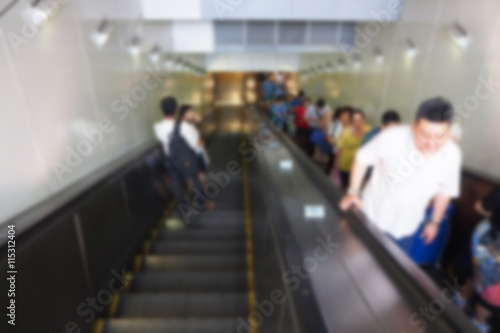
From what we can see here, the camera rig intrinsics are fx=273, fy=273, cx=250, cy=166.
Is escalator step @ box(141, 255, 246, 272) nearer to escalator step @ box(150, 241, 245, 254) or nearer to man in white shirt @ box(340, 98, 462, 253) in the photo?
Result: escalator step @ box(150, 241, 245, 254)

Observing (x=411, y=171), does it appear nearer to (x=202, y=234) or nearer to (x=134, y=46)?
(x=202, y=234)

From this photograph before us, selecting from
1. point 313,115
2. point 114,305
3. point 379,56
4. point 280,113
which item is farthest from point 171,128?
point 379,56

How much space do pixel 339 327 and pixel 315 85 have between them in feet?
40.2

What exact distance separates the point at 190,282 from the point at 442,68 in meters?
4.75

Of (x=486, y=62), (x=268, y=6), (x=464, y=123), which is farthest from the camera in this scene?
(x=268, y=6)

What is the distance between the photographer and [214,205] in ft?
16.9

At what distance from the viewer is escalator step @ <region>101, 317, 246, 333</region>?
7.50 feet

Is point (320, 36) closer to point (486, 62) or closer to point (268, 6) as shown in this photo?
point (268, 6)

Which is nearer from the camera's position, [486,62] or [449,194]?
[449,194]

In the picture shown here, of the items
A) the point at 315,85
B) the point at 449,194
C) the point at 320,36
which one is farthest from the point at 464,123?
the point at 315,85

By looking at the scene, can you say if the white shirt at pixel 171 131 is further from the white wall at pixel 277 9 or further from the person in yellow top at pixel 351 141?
the white wall at pixel 277 9

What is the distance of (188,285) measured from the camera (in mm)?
2984

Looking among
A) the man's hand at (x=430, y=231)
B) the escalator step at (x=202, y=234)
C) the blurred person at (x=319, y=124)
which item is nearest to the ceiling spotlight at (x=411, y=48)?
the blurred person at (x=319, y=124)

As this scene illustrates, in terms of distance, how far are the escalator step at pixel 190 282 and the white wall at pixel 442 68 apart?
318 cm
